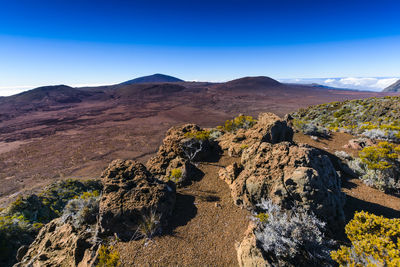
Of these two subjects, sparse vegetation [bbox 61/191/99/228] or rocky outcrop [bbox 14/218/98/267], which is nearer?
rocky outcrop [bbox 14/218/98/267]

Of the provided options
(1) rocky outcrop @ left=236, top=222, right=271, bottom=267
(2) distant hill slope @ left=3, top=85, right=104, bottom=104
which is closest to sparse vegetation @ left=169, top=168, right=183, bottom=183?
(1) rocky outcrop @ left=236, top=222, right=271, bottom=267

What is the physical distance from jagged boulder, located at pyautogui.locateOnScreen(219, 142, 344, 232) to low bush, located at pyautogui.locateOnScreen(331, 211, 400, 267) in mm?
537

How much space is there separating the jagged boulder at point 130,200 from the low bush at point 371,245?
3.55 meters

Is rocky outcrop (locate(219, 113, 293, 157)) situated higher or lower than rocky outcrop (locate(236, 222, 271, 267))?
higher

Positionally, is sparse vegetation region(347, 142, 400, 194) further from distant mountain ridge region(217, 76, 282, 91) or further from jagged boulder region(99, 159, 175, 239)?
distant mountain ridge region(217, 76, 282, 91)

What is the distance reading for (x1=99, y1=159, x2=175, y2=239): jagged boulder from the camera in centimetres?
405

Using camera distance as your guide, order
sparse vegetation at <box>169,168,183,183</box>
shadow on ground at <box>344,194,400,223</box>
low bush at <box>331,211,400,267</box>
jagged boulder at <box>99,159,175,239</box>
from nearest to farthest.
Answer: low bush at <box>331,211,400,267</box>
jagged boulder at <box>99,159,175,239</box>
shadow on ground at <box>344,194,400,223</box>
sparse vegetation at <box>169,168,183,183</box>

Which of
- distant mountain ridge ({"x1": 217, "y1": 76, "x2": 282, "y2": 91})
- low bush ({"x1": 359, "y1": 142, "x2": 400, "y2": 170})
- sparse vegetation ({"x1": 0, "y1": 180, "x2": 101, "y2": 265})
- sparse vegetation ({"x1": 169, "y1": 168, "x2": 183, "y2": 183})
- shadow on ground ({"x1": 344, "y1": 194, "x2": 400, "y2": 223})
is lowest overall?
sparse vegetation ({"x1": 0, "y1": 180, "x2": 101, "y2": 265})

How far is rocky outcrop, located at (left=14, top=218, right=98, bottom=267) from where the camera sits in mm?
3635

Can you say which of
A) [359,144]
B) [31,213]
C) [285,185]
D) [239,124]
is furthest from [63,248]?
[359,144]

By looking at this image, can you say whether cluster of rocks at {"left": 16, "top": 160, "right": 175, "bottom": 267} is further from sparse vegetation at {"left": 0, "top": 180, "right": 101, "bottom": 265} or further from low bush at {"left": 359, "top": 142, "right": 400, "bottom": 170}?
low bush at {"left": 359, "top": 142, "right": 400, "bottom": 170}

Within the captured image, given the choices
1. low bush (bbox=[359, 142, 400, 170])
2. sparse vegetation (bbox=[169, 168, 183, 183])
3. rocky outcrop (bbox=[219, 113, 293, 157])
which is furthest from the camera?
rocky outcrop (bbox=[219, 113, 293, 157])

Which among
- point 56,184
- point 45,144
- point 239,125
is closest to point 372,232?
point 239,125

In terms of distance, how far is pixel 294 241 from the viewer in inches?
121
